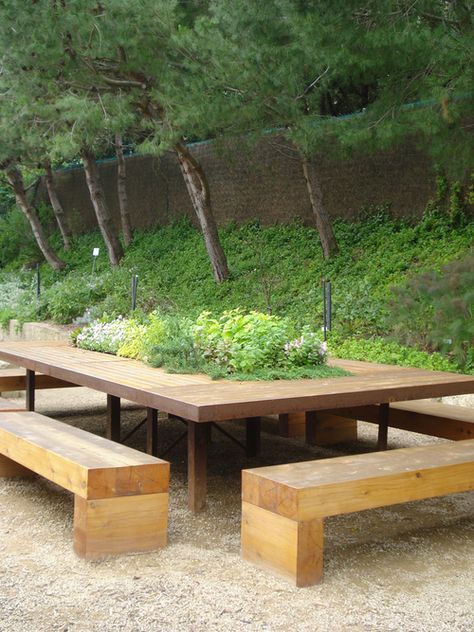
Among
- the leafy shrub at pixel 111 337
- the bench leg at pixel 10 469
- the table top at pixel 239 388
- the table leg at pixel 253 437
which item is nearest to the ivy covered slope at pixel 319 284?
the leafy shrub at pixel 111 337

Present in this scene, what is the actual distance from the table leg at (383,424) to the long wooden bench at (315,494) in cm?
152

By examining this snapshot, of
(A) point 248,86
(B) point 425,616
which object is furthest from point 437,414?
(A) point 248,86

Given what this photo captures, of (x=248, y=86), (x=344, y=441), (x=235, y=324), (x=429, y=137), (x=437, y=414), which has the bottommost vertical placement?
(x=344, y=441)

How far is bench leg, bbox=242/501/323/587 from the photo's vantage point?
342 centimetres

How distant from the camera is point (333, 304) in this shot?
1139 centimetres

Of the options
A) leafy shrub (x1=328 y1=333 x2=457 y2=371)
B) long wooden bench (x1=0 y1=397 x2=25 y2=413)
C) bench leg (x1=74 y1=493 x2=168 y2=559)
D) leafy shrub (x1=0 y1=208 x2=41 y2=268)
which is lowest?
bench leg (x1=74 y1=493 x2=168 y2=559)

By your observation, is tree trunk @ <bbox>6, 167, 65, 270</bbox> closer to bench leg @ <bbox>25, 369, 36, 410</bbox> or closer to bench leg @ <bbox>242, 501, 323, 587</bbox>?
bench leg @ <bbox>25, 369, 36, 410</bbox>

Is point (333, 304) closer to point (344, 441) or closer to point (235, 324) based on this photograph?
point (344, 441)

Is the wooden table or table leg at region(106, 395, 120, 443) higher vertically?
the wooden table

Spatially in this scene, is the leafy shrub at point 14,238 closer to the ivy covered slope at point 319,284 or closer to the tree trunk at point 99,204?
the ivy covered slope at point 319,284

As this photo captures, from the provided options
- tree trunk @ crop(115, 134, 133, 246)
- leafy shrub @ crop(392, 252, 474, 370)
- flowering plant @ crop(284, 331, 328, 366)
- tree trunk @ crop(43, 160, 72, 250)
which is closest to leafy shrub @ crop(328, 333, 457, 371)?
leafy shrub @ crop(392, 252, 474, 370)

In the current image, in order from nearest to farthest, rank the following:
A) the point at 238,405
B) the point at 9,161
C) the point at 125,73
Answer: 1. the point at 238,405
2. the point at 125,73
3. the point at 9,161

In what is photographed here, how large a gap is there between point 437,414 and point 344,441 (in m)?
1.26

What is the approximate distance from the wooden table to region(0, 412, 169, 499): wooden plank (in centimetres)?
28
